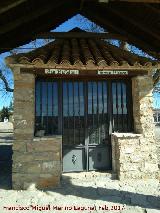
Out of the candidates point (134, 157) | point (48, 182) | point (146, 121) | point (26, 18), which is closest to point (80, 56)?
point (26, 18)

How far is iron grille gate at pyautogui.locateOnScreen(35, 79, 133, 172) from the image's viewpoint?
24.6ft

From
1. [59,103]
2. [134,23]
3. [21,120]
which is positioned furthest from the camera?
[134,23]

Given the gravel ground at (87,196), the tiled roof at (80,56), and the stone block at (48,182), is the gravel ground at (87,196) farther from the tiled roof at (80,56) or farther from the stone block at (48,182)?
the tiled roof at (80,56)

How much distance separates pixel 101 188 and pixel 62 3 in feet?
17.8

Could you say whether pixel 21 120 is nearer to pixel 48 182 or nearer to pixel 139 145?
pixel 48 182

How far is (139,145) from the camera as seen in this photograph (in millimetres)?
7125

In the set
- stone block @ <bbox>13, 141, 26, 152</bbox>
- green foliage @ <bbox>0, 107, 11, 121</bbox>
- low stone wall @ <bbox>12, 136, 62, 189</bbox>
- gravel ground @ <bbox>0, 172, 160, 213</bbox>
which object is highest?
green foliage @ <bbox>0, 107, 11, 121</bbox>

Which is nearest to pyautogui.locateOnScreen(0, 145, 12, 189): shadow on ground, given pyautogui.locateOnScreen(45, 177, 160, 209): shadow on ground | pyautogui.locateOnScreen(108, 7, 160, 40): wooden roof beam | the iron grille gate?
pyautogui.locateOnScreen(45, 177, 160, 209): shadow on ground

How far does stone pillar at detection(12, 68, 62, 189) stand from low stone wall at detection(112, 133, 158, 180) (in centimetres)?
154

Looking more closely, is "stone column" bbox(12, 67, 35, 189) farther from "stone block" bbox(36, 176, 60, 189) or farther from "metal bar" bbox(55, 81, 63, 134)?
"metal bar" bbox(55, 81, 63, 134)

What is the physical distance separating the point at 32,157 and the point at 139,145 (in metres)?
2.72

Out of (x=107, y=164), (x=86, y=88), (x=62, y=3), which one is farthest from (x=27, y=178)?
(x=62, y=3)

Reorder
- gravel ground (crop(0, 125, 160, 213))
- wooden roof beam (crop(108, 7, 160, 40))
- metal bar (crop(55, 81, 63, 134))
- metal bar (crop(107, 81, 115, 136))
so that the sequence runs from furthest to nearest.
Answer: wooden roof beam (crop(108, 7, 160, 40)) → metal bar (crop(107, 81, 115, 136)) → metal bar (crop(55, 81, 63, 134)) → gravel ground (crop(0, 125, 160, 213))

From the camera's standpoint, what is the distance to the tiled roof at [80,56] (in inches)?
260
